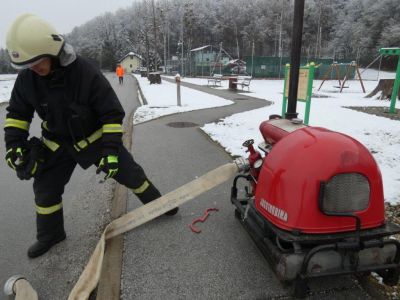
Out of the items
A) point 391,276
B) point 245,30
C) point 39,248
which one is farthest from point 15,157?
point 245,30

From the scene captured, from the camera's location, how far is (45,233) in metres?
3.30

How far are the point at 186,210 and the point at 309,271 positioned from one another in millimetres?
2035

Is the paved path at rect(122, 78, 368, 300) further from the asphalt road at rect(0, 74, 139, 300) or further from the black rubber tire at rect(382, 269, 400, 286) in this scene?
the asphalt road at rect(0, 74, 139, 300)

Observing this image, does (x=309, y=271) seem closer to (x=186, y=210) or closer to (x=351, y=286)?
(x=351, y=286)

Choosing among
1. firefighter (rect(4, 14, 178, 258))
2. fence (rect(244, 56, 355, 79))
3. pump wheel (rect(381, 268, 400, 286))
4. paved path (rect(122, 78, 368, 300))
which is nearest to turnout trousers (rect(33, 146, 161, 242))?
firefighter (rect(4, 14, 178, 258))

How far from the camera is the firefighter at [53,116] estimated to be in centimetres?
271

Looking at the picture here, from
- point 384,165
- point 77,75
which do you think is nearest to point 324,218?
point 77,75

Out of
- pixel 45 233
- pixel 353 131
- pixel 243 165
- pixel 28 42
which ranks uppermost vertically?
pixel 28 42

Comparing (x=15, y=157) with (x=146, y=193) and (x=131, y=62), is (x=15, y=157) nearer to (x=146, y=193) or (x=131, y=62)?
(x=146, y=193)

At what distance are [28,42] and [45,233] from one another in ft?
5.67

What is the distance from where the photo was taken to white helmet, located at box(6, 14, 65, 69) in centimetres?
262

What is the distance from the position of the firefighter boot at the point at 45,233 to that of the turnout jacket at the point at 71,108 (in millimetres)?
626

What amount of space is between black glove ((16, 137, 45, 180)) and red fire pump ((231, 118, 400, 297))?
2002 mm

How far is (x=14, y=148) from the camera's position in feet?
10.0
